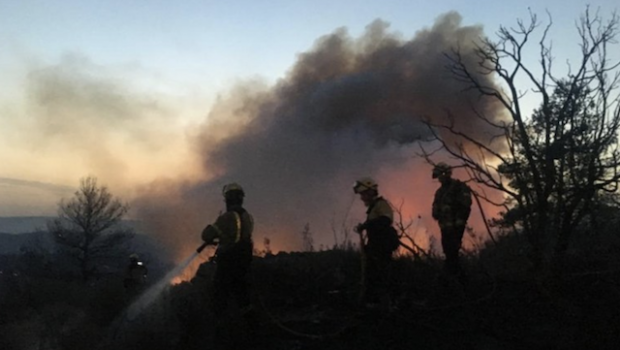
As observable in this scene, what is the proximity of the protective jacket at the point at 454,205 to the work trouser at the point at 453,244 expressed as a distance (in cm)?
5

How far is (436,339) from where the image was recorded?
6941 millimetres

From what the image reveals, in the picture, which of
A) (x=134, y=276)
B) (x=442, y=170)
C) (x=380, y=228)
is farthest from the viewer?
(x=134, y=276)

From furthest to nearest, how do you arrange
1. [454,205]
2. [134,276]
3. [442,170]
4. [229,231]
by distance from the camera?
[134,276] → [442,170] → [454,205] → [229,231]

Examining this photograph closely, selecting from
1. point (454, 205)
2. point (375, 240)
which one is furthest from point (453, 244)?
point (375, 240)

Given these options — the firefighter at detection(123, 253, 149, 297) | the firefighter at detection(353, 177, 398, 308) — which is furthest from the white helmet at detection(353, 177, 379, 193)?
the firefighter at detection(123, 253, 149, 297)

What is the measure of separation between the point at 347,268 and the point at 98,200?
112ft

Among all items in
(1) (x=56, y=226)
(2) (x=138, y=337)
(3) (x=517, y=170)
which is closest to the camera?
(2) (x=138, y=337)

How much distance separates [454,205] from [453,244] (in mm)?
582

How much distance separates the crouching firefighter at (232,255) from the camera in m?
7.20

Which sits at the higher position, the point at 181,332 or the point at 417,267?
the point at 417,267

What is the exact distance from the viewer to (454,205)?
879 centimetres

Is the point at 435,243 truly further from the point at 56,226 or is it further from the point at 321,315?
the point at 56,226

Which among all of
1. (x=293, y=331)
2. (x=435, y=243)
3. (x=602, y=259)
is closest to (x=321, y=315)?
(x=293, y=331)

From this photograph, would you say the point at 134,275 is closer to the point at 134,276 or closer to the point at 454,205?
the point at 134,276
